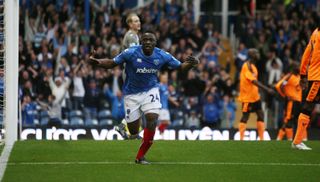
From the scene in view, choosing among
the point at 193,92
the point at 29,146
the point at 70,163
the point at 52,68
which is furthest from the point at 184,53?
the point at 70,163

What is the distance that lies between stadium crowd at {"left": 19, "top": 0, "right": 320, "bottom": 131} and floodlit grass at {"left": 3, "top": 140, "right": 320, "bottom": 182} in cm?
762

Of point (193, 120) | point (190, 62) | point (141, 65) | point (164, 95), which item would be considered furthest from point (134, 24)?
point (193, 120)

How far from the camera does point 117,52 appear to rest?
1003 inches

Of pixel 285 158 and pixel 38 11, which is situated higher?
pixel 38 11

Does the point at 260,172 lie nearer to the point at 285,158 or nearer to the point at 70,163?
the point at 285,158

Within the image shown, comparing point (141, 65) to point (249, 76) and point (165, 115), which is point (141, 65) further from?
point (165, 115)

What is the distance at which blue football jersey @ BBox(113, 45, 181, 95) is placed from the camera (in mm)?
13906

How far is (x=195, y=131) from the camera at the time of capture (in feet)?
77.3

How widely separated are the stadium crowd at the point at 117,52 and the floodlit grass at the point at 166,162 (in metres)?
7.62

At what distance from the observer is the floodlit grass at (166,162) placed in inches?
501

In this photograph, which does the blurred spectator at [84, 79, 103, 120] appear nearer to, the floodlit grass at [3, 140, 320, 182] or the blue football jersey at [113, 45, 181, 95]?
the floodlit grass at [3, 140, 320, 182]

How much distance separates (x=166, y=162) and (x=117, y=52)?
458 inches

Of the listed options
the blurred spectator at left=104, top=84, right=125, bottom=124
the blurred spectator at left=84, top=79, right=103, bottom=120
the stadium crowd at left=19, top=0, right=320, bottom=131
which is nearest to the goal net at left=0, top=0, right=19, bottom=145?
the stadium crowd at left=19, top=0, right=320, bottom=131

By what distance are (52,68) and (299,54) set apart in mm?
7311
